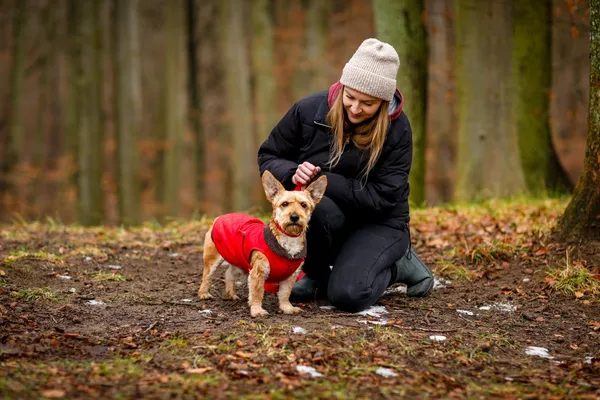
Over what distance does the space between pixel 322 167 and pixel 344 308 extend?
1116mm

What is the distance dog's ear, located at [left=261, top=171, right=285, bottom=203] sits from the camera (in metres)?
4.67

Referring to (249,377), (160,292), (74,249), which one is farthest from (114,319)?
(74,249)

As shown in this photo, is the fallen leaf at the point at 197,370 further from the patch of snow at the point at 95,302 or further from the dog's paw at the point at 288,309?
the patch of snow at the point at 95,302

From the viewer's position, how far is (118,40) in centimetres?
1555

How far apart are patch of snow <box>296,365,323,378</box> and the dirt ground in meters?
0.01

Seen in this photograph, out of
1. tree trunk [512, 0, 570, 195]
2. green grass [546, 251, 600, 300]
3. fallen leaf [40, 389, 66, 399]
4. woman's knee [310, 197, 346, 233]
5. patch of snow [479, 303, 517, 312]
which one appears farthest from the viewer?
tree trunk [512, 0, 570, 195]

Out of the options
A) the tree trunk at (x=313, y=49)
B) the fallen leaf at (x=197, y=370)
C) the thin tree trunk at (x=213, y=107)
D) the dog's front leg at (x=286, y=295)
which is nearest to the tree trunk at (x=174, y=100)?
the thin tree trunk at (x=213, y=107)

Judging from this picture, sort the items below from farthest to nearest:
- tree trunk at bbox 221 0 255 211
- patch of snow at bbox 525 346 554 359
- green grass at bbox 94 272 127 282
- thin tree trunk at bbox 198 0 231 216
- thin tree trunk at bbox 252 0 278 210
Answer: thin tree trunk at bbox 198 0 231 216
tree trunk at bbox 221 0 255 211
thin tree trunk at bbox 252 0 278 210
green grass at bbox 94 272 127 282
patch of snow at bbox 525 346 554 359

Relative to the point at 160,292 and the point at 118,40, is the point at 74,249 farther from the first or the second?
the point at 118,40

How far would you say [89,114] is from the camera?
618 inches

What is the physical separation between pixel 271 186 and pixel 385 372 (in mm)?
1702

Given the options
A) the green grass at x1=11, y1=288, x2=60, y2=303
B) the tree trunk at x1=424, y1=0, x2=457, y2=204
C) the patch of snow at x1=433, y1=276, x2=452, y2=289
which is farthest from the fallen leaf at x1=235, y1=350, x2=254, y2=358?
the tree trunk at x1=424, y1=0, x2=457, y2=204

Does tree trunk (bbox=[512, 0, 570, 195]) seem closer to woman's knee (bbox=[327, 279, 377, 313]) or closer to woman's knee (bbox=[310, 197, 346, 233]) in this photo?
woman's knee (bbox=[310, 197, 346, 233])

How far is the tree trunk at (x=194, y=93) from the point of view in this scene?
52.5ft
